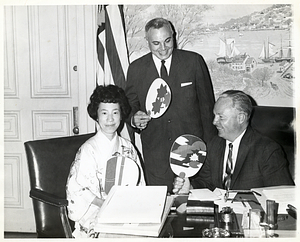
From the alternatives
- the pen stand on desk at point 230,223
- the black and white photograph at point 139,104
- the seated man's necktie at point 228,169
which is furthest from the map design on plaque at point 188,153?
the pen stand on desk at point 230,223

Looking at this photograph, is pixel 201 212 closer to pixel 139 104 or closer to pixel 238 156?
pixel 238 156

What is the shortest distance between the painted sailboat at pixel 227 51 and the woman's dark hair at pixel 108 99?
47 cm

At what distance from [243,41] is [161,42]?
0.37 meters

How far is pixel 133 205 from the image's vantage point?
1382 millimetres

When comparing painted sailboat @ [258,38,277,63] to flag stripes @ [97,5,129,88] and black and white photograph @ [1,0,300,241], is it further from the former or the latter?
flag stripes @ [97,5,129,88]

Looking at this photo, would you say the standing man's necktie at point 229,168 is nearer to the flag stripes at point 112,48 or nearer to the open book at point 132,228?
the open book at point 132,228

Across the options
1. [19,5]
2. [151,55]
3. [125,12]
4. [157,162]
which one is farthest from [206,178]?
[19,5]

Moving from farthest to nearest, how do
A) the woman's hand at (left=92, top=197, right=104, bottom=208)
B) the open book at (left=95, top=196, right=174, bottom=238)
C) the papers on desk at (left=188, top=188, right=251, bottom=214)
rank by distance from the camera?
1. the woman's hand at (left=92, top=197, right=104, bottom=208)
2. the papers on desk at (left=188, top=188, right=251, bottom=214)
3. the open book at (left=95, top=196, right=174, bottom=238)

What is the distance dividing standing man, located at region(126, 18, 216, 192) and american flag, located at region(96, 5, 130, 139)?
55 mm

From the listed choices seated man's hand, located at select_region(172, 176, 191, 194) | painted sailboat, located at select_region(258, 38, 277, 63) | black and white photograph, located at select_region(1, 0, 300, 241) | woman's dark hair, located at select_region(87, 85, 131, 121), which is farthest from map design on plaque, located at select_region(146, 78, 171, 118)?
painted sailboat, located at select_region(258, 38, 277, 63)

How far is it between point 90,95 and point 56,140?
0.89 ft

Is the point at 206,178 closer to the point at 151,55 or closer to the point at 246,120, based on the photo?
the point at 246,120

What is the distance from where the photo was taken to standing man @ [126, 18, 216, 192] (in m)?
1.64

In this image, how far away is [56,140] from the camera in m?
1.68
